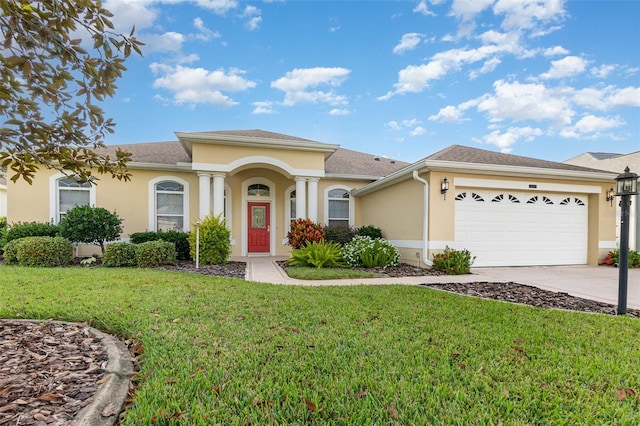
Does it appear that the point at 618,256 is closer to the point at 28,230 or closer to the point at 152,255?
the point at 152,255

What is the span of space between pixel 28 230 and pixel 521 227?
15.3 metres

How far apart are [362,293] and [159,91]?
8.83 metres

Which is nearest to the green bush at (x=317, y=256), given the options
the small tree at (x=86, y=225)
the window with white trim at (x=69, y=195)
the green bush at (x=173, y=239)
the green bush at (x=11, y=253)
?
the green bush at (x=173, y=239)

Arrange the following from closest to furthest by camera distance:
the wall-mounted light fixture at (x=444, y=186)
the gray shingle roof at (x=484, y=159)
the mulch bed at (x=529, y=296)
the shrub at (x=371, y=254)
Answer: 1. the mulch bed at (x=529, y=296)
2. the wall-mounted light fixture at (x=444, y=186)
3. the shrub at (x=371, y=254)
4. the gray shingle roof at (x=484, y=159)

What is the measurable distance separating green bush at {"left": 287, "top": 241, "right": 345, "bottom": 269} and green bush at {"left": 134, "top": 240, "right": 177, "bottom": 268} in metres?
3.57

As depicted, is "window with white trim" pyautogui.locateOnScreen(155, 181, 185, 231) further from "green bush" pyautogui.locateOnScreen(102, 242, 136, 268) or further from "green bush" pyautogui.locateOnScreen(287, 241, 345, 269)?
"green bush" pyautogui.locateOnScreen(287, 241, 345, 269)

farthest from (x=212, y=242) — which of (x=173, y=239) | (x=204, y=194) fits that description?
(x=173, y=239)

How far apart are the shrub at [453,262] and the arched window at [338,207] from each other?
17.1ft

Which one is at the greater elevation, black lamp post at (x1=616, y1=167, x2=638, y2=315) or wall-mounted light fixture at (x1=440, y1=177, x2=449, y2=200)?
wall-mounted light fixture at (x1=440, y1=177, x2=449, y2=200)

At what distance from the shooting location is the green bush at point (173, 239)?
35.9ft

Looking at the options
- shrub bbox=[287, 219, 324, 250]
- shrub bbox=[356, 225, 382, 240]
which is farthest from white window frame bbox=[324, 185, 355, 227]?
shrub bbox=[287, 219, 324, 250]

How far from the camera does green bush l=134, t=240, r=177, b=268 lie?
29.5 ft

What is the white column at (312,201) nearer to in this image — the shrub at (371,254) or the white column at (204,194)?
the shrub at (371,254)

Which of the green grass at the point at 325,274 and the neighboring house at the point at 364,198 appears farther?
the neighboring house at the point at 364,198
